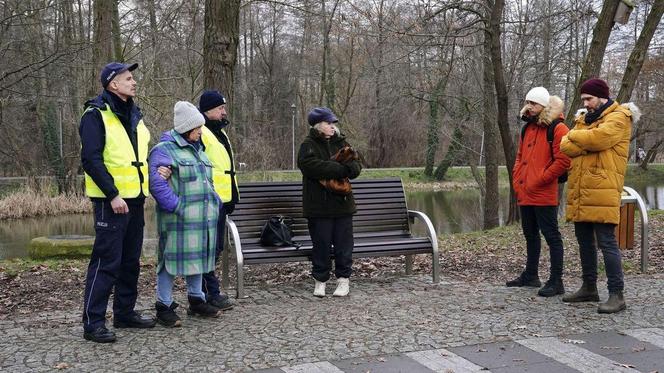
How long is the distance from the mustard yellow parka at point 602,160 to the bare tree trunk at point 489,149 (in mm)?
8783

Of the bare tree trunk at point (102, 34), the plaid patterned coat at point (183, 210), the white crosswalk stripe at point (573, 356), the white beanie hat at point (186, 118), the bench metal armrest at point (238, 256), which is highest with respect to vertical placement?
the bare tree trunk at point (102, 34)

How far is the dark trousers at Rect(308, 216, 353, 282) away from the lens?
6605 millimetres

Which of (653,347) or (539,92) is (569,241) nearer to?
(539,92)

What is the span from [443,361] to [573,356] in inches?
33.9

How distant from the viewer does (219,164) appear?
6.17 m

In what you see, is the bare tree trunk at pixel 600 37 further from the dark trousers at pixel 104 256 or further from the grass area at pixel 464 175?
the grass area at pixel 464 175

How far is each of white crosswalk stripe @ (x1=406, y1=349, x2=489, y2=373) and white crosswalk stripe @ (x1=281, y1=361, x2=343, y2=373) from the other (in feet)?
1.84

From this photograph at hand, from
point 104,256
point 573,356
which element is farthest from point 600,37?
point 104,256

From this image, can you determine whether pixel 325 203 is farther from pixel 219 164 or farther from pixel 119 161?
pixel 119 161

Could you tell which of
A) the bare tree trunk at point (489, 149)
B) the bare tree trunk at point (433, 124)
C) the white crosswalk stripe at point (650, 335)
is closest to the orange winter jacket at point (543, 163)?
the white crosswalk stripe at point (650, 335)

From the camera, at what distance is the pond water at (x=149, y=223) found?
16.7 metres

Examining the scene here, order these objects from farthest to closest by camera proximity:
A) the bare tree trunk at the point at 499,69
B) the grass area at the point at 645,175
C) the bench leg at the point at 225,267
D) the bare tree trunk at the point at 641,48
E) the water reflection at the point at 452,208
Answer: the grass area at the point at 645,175 → the water reflection at the point at 452,208 → the bare tree trunk at the point at 499,69 → the bare tree trunk at the point at 641,48 → the bench leg at the point at 225,267

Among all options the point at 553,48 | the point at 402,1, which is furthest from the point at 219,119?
the point at 553,48

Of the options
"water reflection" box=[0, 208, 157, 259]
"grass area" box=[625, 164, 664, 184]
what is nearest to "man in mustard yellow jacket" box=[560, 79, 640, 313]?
"water reflection" box=[0, 208, 157, 259]
